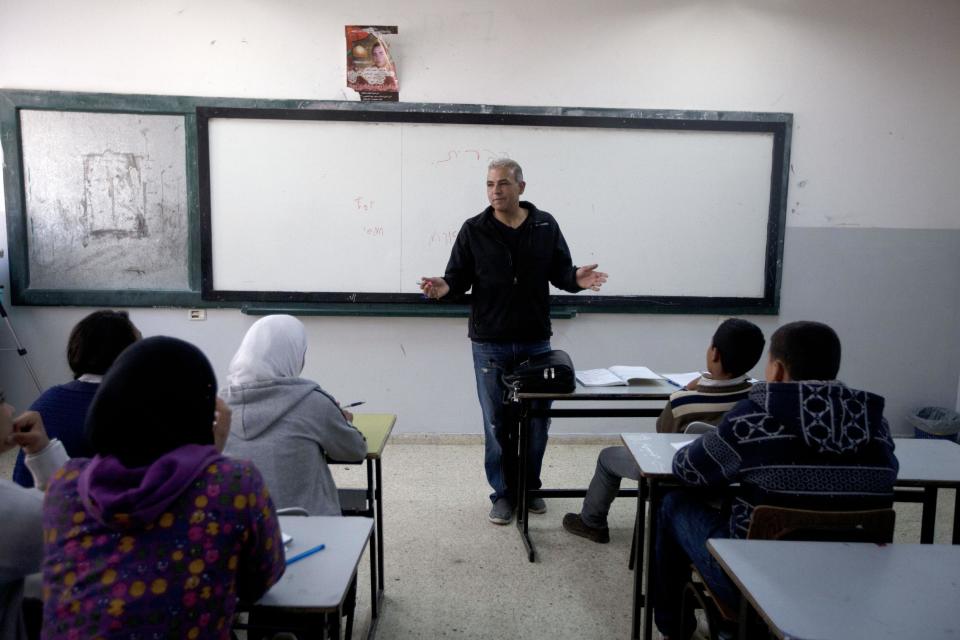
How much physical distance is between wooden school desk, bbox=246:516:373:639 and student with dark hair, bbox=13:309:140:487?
→ 62 cm

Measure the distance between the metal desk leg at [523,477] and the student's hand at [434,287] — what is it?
629 millimetres

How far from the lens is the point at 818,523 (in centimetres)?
139

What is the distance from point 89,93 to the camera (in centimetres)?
369

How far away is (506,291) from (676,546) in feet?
4.44

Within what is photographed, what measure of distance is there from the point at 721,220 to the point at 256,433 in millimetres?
3285

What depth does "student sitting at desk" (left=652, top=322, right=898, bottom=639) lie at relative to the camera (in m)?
1.41

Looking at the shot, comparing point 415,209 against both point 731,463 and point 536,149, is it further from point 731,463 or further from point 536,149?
point 731,463

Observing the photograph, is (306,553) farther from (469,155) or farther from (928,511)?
(469,155)

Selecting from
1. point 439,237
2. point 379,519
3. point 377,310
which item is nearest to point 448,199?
point 439,237

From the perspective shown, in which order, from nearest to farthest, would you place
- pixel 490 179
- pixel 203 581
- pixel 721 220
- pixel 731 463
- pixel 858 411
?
1. pixel 203 581
2. pixel 858 411
3. pixel 731 463
4. pixel 490 179
5. pixel 721 220

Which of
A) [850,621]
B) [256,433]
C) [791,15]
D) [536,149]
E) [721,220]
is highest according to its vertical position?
[791,15]

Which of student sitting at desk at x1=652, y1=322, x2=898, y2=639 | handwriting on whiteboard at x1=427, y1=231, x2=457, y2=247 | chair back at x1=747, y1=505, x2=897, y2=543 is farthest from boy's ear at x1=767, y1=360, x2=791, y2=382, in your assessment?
handwriting on whiteboard at x1=427, y1=231, x2=457, y2=247

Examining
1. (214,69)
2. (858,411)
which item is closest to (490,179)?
(858,411)

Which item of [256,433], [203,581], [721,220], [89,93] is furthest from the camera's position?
[721,220]
